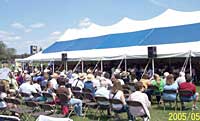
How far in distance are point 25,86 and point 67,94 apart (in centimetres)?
238

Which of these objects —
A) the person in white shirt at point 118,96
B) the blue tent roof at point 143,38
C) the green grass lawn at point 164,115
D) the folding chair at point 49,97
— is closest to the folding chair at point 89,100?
the green grass lawn at point 164,115

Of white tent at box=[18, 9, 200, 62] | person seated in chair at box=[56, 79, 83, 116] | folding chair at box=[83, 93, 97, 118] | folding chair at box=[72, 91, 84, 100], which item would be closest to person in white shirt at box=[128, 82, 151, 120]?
folding chair at box=[83, 93, 97, 118]

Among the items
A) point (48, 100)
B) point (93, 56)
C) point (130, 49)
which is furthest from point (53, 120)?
point (93, 56)

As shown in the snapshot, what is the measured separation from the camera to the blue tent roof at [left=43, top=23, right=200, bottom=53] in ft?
59.5

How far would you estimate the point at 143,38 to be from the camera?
20312 mm

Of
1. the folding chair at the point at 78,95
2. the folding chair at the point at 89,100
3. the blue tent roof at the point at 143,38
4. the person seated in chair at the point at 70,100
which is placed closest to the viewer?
the person seated in chair at the point at 70,100

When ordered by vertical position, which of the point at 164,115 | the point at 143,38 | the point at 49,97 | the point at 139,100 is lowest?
the point at 164,115

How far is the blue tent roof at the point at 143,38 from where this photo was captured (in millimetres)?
18147

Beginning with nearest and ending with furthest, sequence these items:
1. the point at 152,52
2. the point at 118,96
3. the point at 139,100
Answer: the point at 139,100 → the point at 118,96 → the point at 152,52

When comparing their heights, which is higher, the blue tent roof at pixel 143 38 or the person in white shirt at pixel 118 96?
the blue tent roof at pixel 143 38

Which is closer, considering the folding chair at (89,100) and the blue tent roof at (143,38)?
the folding chair at (89,100)

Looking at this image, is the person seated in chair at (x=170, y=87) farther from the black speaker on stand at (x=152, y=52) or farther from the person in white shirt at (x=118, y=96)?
the black speaker on stand at (x=152, y=52)

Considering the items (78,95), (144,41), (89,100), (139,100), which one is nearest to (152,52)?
(144,41)

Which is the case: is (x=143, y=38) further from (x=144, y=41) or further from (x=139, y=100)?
(x=139, y=100)
